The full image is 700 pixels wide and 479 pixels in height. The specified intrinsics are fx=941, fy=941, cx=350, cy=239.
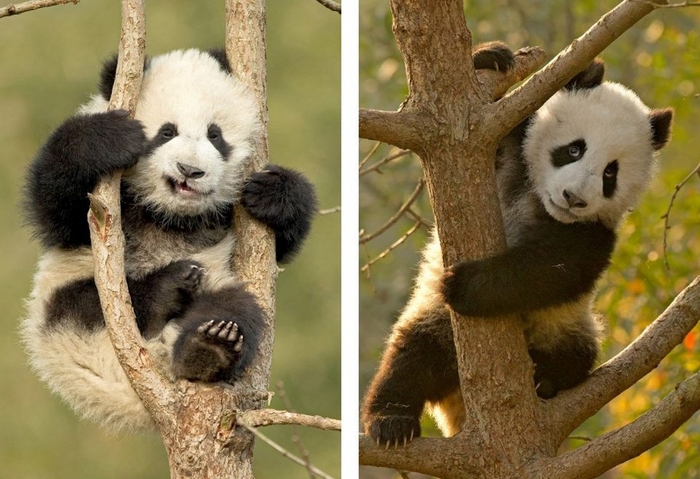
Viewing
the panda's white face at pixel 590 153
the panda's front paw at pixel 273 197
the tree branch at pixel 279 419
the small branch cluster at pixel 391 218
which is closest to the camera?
the tree branch at pixel 279 419

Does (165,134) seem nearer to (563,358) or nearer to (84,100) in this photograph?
(84,100)

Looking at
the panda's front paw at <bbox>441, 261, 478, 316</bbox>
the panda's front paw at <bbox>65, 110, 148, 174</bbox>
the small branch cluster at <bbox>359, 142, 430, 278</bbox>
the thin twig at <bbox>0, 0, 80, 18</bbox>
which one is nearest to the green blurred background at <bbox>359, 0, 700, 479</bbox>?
the small branch cluster at <bbox>359, 142, 430, 278</bbox>

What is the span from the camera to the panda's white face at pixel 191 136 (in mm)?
2008

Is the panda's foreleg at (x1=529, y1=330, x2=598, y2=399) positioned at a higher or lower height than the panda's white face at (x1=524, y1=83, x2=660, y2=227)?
lower

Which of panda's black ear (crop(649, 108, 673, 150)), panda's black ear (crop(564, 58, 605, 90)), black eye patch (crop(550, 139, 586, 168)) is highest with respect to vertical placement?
panda's black ear (crop(564, 58, 605, 90))

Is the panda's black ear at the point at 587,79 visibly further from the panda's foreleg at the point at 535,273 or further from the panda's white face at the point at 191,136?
the panda's white face at the point at 191,136

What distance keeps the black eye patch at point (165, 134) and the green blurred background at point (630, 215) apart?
1301mm

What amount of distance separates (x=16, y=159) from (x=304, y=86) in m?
2.48

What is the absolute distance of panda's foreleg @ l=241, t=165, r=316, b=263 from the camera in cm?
213

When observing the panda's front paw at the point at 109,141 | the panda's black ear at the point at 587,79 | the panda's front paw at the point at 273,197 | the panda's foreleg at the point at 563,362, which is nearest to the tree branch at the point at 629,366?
the panda's foreleg at the point at 563,362

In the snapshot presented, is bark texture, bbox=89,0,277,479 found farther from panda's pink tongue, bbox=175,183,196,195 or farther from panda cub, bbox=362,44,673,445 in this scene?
panda cub, bbox=362,44,673,445

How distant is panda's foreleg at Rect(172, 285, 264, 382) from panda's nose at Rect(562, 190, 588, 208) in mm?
859

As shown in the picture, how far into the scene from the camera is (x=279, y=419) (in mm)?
1688

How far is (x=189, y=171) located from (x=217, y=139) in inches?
6.8
